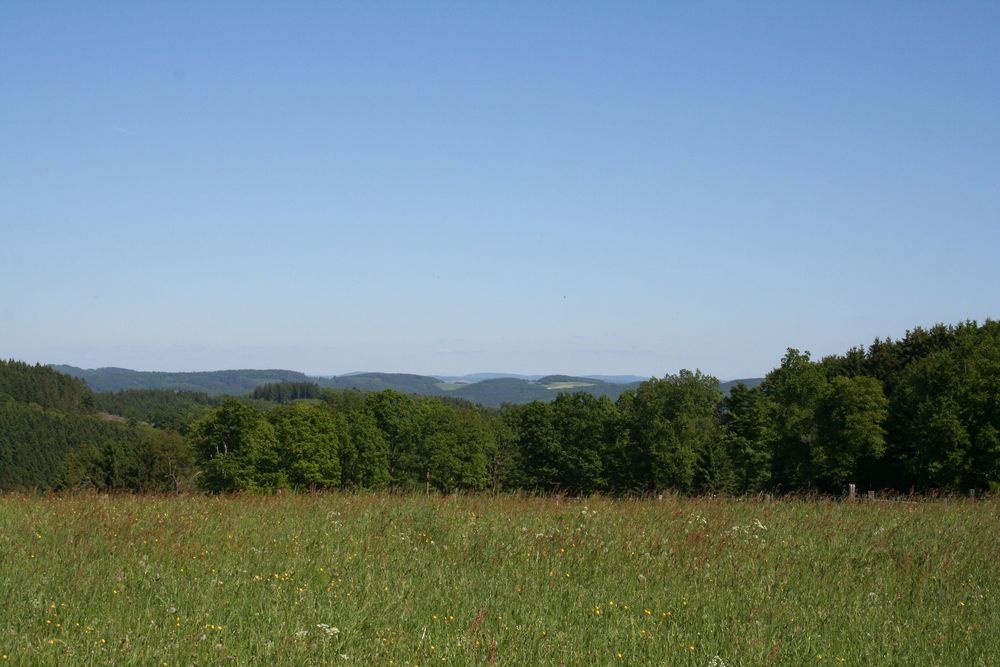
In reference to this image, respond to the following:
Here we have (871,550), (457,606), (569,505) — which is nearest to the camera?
(457,606)

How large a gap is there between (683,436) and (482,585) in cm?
4276

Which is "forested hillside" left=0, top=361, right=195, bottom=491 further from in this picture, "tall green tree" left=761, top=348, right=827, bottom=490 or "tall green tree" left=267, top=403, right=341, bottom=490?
"tall green tree" left=761, top=348, right=827, bottom=490

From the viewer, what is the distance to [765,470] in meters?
47.1

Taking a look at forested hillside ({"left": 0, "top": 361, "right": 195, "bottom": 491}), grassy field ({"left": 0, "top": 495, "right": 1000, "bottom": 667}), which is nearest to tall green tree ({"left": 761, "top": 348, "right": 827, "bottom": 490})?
forested hillside ({"left": 0, "top": 361, "right": 195, "bottom": 491})

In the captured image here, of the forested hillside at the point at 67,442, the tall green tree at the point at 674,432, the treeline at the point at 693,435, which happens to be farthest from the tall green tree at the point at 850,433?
the forested hillside at the point at 67,442

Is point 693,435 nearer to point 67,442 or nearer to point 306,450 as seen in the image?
point 306,450

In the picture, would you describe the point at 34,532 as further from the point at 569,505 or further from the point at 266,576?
the point at 569,505

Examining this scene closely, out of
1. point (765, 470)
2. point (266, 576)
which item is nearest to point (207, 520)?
point (266, 576)

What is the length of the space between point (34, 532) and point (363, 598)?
460 cm

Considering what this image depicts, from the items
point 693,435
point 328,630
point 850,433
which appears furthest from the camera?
point 693,435

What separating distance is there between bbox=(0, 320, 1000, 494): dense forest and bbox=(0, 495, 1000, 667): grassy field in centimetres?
2722

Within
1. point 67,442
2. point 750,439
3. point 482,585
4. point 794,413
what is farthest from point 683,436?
point 67,442

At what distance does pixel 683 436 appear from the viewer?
1937 inches

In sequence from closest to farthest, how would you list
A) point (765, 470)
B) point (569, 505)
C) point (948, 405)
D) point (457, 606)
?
point (457, 606) → point (569, 505) → point (948, 405) → point (765, 470)
